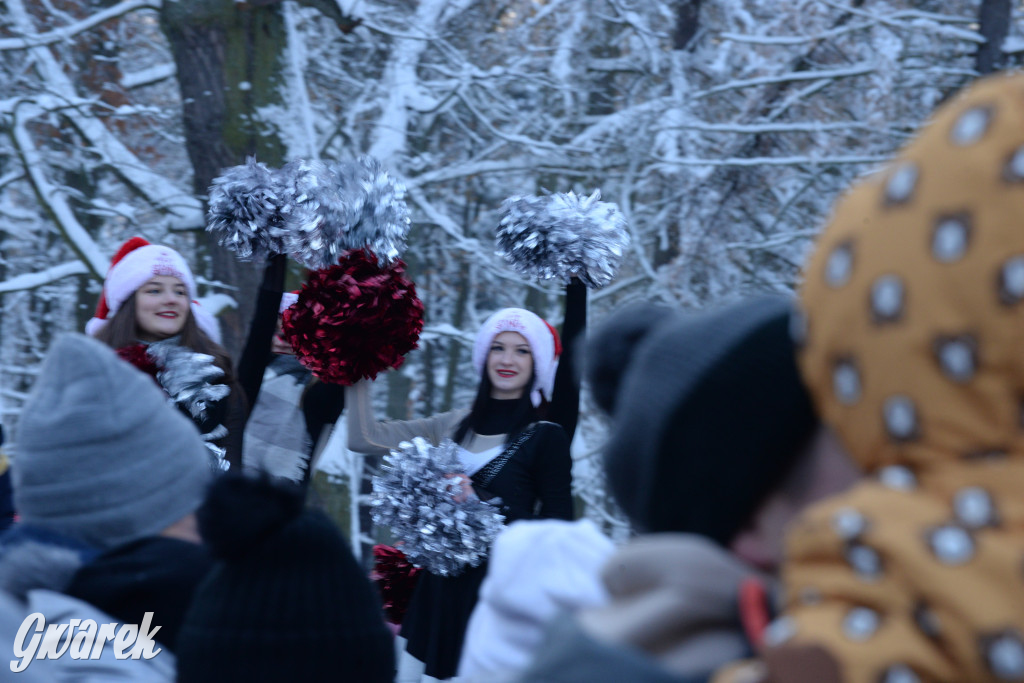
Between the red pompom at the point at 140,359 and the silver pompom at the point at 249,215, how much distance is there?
0.52 m

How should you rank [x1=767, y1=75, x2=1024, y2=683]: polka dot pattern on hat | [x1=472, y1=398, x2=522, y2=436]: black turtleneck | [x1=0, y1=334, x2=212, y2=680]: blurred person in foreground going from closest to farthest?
[x1=767, y1=75, x2=1024, y2=683]: polka dot pattern on hat
[x1=0, y1=334, x2=212, y2=680]: blurred person in foreground
[x1=472, y1=398, x2=522, y2=436]: black turtleneck

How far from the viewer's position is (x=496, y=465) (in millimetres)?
3637

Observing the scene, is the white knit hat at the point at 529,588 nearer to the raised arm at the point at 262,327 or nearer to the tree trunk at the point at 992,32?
the raised arm at the point at 262,327

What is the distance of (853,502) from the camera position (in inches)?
26.7

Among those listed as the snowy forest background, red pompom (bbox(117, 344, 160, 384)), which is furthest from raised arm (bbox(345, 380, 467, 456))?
the snowy forest background

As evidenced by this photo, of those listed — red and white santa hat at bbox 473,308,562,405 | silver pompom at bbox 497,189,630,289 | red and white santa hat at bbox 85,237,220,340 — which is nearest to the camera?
silver pompom at bbox 497,189,630,289

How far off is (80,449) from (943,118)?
146 centimetres

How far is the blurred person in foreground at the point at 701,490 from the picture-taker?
749mm

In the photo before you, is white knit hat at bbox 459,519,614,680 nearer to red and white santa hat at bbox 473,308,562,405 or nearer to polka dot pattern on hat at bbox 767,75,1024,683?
polka dot pattern on hat at bbox 767,75,1024,683

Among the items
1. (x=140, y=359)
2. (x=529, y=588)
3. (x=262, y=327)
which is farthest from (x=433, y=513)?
(x=529, y=588)

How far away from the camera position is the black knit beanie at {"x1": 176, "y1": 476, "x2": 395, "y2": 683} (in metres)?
1.43

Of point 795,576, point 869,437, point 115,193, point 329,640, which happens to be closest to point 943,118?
point 869,437

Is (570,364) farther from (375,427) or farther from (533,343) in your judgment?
(375,427)

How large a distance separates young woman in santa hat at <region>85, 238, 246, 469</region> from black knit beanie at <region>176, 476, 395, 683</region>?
1.77m
